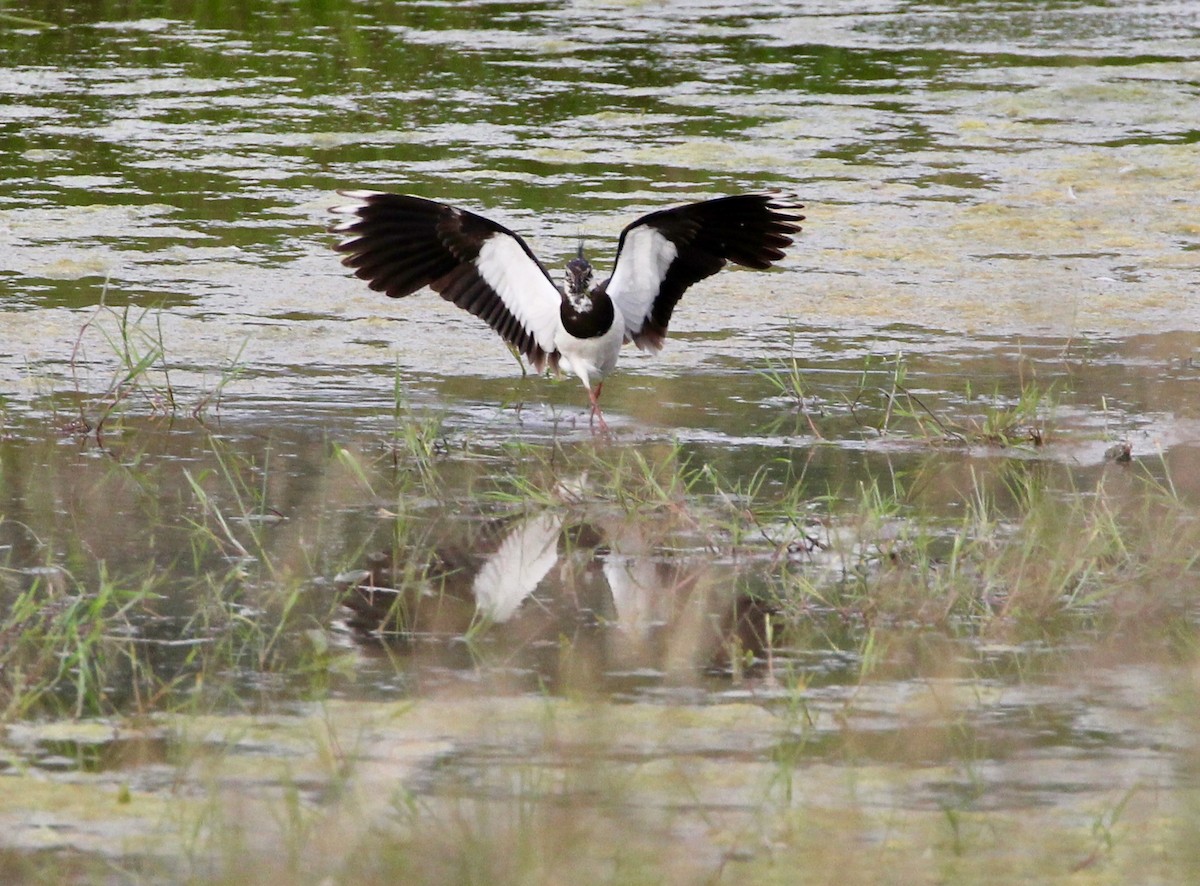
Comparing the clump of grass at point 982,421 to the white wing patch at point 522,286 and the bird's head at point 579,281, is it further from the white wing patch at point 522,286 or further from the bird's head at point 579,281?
the white wing patch at point 522,286

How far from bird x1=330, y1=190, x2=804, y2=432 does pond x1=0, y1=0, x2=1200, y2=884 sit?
0.73 ft

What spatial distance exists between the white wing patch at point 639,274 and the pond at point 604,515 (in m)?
0.26

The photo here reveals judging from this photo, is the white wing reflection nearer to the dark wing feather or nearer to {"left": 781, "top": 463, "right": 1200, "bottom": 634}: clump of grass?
{"left": 781, "top": 463, "right": 1200, "bottom": 634}: clump of grass

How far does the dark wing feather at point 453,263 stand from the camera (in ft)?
18.4

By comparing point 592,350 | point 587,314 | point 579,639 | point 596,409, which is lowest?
point 579,639

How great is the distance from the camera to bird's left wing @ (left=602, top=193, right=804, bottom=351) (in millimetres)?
5613

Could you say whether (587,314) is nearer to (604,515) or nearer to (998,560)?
(604,515)

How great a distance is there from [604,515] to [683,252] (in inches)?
50.7

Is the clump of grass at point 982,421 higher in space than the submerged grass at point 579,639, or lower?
higher

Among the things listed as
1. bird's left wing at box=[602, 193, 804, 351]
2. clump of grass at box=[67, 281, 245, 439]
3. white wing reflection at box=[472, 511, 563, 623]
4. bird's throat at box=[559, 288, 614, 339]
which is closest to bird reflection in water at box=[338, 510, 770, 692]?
white wing reflection at box=[472, 511, 563, 623]

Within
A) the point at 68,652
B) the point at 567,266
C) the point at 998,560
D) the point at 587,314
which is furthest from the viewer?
the point at 567,266

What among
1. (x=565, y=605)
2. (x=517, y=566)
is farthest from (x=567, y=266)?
Answer: (x=565, y=605)

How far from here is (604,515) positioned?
4.70 metres

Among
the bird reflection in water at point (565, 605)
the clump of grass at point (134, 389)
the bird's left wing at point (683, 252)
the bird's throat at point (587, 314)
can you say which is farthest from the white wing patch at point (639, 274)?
the bird reflection in water at point (565, 605)
